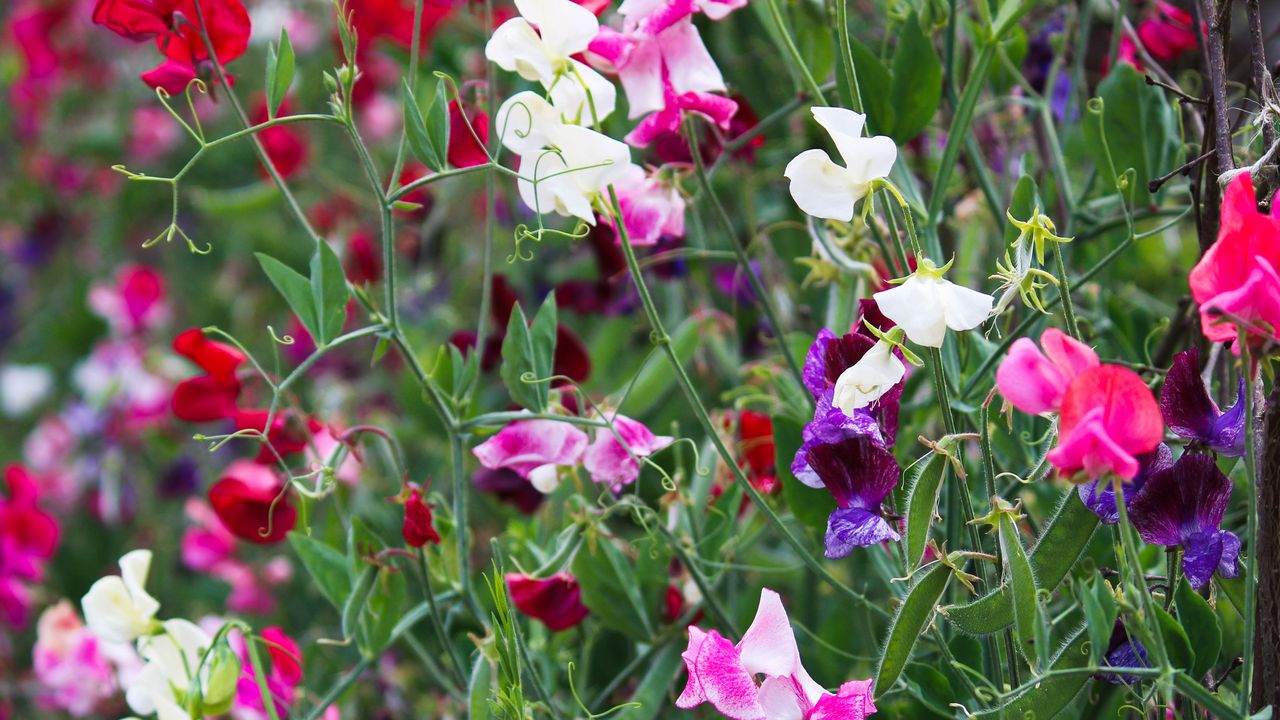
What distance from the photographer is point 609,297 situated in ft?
3.43

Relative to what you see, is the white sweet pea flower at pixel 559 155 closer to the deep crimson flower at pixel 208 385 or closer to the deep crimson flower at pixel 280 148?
the deep crimson flower at pixel 208 385

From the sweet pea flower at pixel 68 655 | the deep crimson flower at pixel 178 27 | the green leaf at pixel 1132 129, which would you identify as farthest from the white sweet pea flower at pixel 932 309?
the sweet pea flower at pixel 68 655

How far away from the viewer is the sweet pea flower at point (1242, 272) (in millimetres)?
397

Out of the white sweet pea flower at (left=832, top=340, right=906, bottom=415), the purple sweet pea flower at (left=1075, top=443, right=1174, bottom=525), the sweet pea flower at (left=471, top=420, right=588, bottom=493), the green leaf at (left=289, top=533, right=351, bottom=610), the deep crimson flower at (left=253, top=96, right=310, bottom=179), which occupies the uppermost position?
the white sweet pea flower at (left=832, top=340, right=906, bottom=415)

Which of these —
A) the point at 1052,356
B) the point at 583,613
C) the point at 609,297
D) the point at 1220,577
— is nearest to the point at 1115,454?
the point at 1052,356

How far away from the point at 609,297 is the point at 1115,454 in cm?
68

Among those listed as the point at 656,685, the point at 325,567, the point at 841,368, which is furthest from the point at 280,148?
the point at 841,368

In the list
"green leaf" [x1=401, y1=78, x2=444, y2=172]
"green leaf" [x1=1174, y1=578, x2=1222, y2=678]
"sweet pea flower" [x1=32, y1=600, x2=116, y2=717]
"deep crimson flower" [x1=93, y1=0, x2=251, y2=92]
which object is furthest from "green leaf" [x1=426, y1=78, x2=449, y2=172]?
"sweet pea flower" [x1=32, y1=600, x2=116, y2=717]

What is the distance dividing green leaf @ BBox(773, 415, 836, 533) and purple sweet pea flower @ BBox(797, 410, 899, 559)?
0.32 ft

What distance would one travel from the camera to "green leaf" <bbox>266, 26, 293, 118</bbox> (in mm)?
569

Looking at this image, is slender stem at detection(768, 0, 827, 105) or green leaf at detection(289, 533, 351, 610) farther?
green leaf at detection(289, 533, 351, 610)

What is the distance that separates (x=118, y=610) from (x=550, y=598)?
0.72 feet

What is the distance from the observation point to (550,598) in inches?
25.7

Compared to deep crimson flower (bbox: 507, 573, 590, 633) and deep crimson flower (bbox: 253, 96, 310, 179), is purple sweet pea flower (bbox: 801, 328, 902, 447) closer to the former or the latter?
deep crimson flower (bbox: 507, 573, 590, 633)
